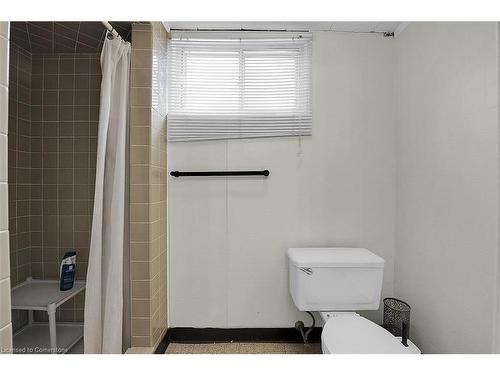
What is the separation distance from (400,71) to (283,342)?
5.59 feet

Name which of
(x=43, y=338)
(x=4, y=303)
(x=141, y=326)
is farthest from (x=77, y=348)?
(x=4, y=303)

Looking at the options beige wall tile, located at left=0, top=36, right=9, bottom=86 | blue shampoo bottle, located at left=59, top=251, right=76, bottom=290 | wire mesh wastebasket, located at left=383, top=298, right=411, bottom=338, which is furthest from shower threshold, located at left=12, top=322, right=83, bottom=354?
wire mesh wastebasket, located at left=383, top=298, right=411, bottom=338

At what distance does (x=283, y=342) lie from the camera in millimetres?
1683

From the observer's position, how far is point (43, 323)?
5.87 feet

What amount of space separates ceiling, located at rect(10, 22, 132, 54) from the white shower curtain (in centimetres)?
22

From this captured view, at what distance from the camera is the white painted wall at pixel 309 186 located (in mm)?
1682

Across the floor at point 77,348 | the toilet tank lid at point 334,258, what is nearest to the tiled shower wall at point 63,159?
the floor at point 77,348

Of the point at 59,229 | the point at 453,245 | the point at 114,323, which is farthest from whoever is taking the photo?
the point at 59,229

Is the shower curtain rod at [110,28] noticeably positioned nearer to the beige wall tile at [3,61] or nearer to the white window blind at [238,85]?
the white window blind at [238,85]

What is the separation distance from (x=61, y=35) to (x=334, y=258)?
6.19 ft

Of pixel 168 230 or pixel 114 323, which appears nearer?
pixel 114 323

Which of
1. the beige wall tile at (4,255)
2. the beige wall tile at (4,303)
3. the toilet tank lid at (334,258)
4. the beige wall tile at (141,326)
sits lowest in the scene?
the beige wall tile at (141,326)
